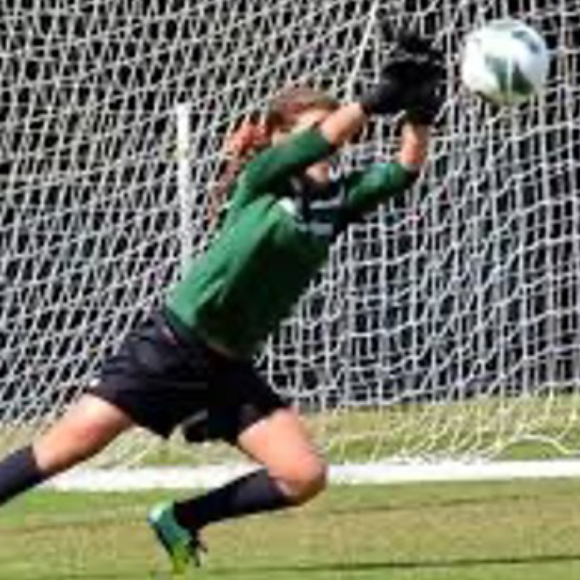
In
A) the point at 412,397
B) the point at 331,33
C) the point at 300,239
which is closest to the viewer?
the point at 300,239

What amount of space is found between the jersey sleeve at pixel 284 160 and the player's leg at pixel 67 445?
92cm

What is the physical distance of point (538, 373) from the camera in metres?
16.4

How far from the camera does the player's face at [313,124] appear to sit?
342 inches

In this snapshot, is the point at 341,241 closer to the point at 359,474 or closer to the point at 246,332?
the point at 359,474

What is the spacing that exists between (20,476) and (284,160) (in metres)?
1.50

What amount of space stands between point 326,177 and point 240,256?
17.2 inches

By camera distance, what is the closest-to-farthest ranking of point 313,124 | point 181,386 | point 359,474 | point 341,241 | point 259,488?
point 313,124
point 181,386
point 259,488
point 359,474
point 341,241

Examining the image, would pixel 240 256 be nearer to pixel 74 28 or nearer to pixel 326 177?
pixel 326 177

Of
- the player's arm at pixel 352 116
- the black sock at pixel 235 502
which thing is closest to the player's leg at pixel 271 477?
the black sock at pixel 235 502

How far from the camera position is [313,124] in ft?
28.3

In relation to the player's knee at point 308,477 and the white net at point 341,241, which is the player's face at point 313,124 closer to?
the player's knee at point 308,477

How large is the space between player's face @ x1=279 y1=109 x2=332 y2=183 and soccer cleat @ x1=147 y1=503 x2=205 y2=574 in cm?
131

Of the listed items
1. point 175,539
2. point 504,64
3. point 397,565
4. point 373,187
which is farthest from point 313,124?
point 397,565

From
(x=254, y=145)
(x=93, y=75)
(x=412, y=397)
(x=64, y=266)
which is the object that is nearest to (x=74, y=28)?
(x=93, y=75)
